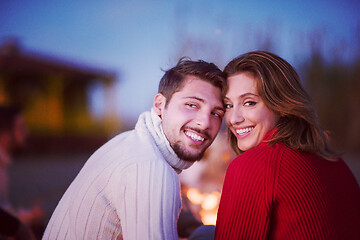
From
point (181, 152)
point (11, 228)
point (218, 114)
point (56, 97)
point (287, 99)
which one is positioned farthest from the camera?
point (56, 97)

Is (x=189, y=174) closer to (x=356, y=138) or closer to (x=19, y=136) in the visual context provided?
(x=19, y=136)

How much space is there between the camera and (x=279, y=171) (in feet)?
4.42

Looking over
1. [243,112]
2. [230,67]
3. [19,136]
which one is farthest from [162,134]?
[19,136]

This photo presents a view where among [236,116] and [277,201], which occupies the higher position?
[236,116]

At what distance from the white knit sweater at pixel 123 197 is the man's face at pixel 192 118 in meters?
0.24

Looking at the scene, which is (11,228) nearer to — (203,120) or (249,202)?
(203,120)

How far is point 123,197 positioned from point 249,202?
61 centimetres

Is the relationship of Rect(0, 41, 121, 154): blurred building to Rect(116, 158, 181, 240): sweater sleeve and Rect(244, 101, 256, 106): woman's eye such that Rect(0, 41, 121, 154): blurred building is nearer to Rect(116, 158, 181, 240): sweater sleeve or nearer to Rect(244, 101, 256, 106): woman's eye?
Rect(244, 101, 256, 106): woman's eye

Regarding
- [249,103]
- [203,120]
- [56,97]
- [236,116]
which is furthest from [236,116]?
[56,97]

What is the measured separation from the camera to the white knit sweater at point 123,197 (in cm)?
133

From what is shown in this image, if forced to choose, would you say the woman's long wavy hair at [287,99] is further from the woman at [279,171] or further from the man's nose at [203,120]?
the man's nose at [203,120]

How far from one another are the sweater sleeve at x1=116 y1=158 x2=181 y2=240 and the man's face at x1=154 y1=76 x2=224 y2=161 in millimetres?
497

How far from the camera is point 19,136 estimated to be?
13.2 ft

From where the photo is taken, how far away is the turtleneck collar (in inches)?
71.6
